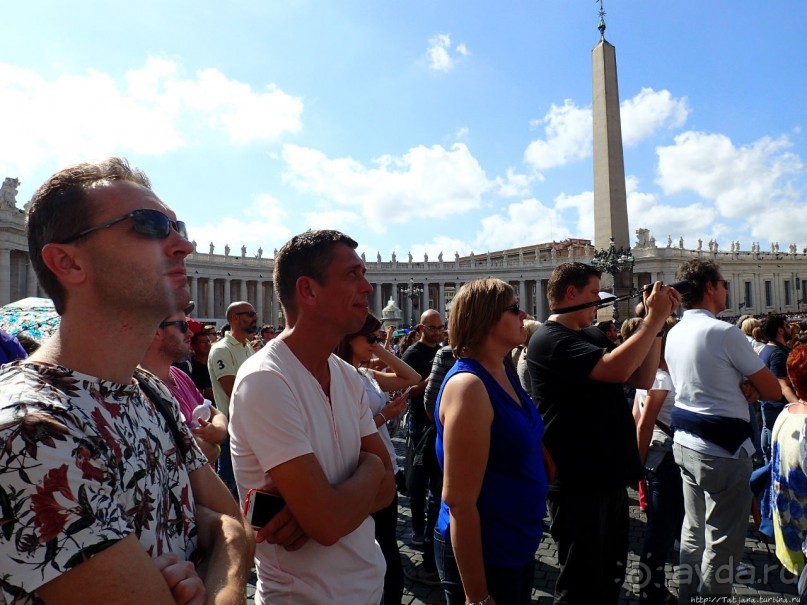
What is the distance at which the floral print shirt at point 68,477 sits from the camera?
896mm

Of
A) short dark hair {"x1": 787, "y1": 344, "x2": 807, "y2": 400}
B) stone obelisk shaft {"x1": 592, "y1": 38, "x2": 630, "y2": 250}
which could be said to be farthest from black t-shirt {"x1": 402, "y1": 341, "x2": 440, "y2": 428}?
stone obelisk shaft {"x1": 592, "y1": 38, "x2": 630, "y2": 250}

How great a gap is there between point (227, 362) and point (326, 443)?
170 inches

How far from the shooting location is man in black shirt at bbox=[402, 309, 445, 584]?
4.44 metres

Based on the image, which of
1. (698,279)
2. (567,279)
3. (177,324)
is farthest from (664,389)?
(177,324)

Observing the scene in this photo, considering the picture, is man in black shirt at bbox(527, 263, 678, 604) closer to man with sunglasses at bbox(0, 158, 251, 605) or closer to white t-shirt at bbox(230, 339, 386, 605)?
white t-shirt at bbox(230, 339, 386, 605)

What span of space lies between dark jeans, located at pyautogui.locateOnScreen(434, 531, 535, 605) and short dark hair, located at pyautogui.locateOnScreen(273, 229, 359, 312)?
1473mm

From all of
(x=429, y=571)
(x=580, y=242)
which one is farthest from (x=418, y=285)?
(x=429, y=571)

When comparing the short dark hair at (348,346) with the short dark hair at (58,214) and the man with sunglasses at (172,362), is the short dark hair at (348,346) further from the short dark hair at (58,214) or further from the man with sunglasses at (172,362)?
the short dark hair at (58,214)

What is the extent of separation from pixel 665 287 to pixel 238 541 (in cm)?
297

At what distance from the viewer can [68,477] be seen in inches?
37.4

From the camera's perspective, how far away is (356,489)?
174cm

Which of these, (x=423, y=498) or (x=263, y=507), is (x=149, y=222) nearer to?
(x=263, y=507)

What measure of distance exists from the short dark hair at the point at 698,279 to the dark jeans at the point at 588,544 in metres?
1.72

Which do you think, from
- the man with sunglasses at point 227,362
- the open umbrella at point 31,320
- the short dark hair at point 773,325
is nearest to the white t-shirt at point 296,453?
the open umbrella at point 31,320
